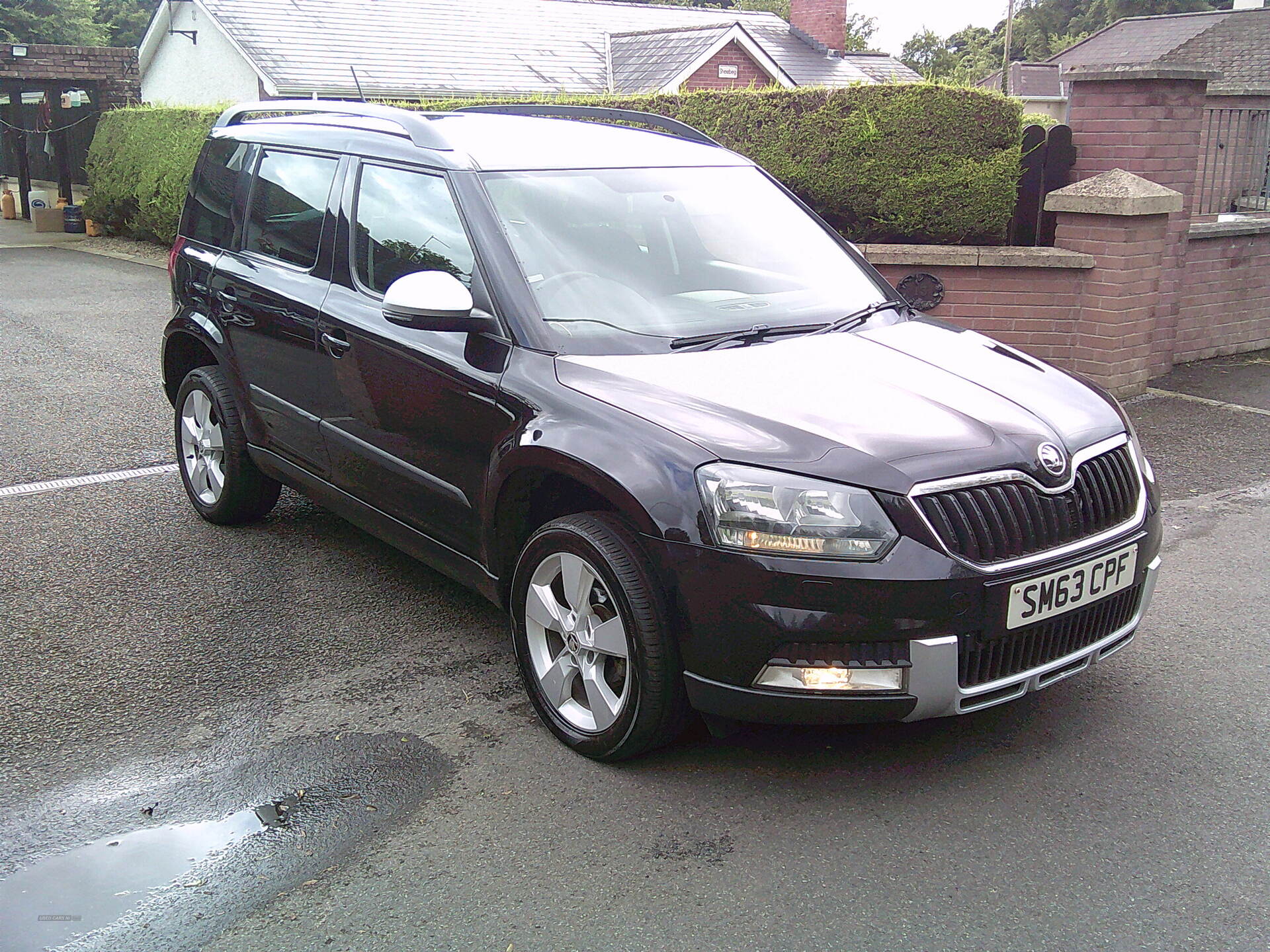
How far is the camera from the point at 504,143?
14.6 feet

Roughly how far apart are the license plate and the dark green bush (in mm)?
16079

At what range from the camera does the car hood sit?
10.6ft

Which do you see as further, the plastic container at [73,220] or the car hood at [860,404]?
the plastic container at [73,220]

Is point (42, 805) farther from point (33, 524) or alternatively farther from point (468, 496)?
point (33, 524)

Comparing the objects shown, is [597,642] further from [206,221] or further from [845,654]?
[206,221]

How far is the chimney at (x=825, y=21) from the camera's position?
3847 cm

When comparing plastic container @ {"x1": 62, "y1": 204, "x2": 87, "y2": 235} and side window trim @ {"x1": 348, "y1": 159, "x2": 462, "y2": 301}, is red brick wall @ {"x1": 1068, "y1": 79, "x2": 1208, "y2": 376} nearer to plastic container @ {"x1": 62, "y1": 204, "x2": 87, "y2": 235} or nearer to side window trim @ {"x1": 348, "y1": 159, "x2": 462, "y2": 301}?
side window trim @ {"x1": 348, "y1": 159, "x2": 462, "y2": 301}

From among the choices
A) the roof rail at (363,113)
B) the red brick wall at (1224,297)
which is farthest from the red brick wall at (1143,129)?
the roof rail at (363,113)

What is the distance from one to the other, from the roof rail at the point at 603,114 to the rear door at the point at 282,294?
797 millimetres

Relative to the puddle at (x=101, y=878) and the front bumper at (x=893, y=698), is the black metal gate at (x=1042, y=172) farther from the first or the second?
the puddle at (x=101, y=878)

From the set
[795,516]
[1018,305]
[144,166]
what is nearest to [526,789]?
[795,516]

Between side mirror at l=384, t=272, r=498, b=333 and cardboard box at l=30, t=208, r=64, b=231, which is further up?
side mirror at l=384, t=272, r=498, b=333

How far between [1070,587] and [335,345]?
278 centimetres

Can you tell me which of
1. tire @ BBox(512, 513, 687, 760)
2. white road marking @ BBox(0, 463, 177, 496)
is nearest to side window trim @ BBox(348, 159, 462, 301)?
tire @ BBox(512, 513, 687, 760)
